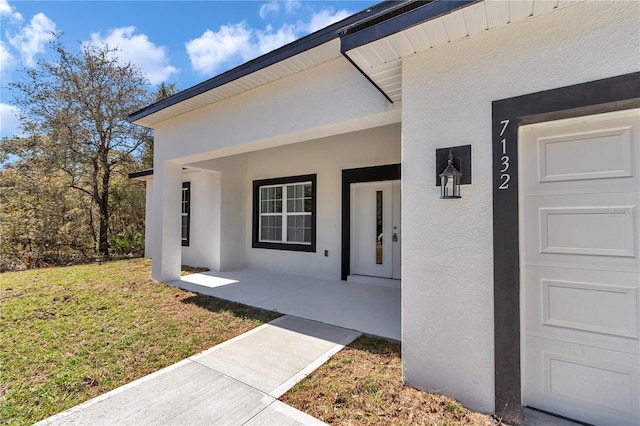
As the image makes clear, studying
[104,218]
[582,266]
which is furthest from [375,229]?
[104,218]

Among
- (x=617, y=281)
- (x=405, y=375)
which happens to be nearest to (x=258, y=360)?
(x=405, y=375)

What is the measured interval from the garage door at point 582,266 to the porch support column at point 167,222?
7.41 meters

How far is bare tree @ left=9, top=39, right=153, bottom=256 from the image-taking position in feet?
37.3

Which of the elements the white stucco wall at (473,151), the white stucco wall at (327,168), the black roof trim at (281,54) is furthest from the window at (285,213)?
the white stucco wall at (473,151)

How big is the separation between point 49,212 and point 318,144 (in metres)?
11.5

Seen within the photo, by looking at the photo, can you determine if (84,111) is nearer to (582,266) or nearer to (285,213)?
(285,213)

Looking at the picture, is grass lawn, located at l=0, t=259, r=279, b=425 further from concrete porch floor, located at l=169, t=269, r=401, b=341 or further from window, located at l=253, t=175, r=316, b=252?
window, located at l=253, t=175, r=316, b=252

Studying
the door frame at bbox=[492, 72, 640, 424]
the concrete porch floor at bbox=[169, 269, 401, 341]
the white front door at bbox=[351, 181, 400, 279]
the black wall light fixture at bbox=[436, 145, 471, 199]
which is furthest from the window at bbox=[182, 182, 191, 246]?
the door frame at bbox=[492, 72, 640, 424]

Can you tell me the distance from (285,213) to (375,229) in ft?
9.50

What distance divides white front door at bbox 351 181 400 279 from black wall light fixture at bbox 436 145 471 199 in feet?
13.9

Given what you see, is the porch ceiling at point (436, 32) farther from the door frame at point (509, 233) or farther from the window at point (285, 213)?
the window at point (285, 213)

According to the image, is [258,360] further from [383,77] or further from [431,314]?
[383,77]

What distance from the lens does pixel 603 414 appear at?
7.37 ft

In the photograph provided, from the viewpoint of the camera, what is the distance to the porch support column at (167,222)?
23.6ft
